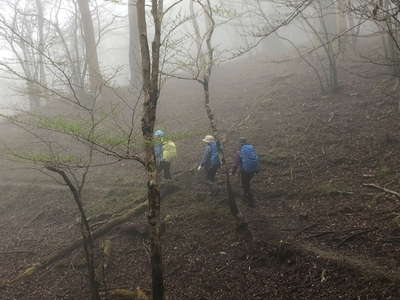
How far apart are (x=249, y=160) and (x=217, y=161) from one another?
1.07m

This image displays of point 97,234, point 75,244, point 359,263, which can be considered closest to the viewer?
point 359,263

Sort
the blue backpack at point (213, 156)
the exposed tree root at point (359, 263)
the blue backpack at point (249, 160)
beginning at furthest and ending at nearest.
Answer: the blue backpack at point (213, 156), the blue backpack at point (249, 160), the exposed tree root at point (359, 263)

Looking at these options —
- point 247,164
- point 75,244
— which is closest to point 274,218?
point 247,164

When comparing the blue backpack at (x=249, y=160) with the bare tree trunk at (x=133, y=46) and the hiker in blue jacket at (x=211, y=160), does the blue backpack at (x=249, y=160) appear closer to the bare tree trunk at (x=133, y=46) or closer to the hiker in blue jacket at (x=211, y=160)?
the hiker in blue jacket at (x=211, y=160)

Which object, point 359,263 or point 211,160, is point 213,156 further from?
point 359,263

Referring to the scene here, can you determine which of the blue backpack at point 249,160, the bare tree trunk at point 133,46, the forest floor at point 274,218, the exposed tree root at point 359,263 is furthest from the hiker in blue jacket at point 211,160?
the bare tree trunk at point 133,46

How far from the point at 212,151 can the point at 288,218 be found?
9.27 feet

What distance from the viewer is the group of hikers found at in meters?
9.15

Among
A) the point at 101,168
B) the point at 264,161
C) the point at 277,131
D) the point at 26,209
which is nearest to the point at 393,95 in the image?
the point at 277,131

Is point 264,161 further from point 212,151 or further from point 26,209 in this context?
point 26,209

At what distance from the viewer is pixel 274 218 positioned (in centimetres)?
841

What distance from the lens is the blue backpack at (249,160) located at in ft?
29.9

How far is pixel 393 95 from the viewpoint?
12.3m

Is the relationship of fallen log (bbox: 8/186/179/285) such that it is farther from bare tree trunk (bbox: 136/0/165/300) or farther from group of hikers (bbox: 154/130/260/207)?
bare tree trunk (bbox: 136/0/165/300)
